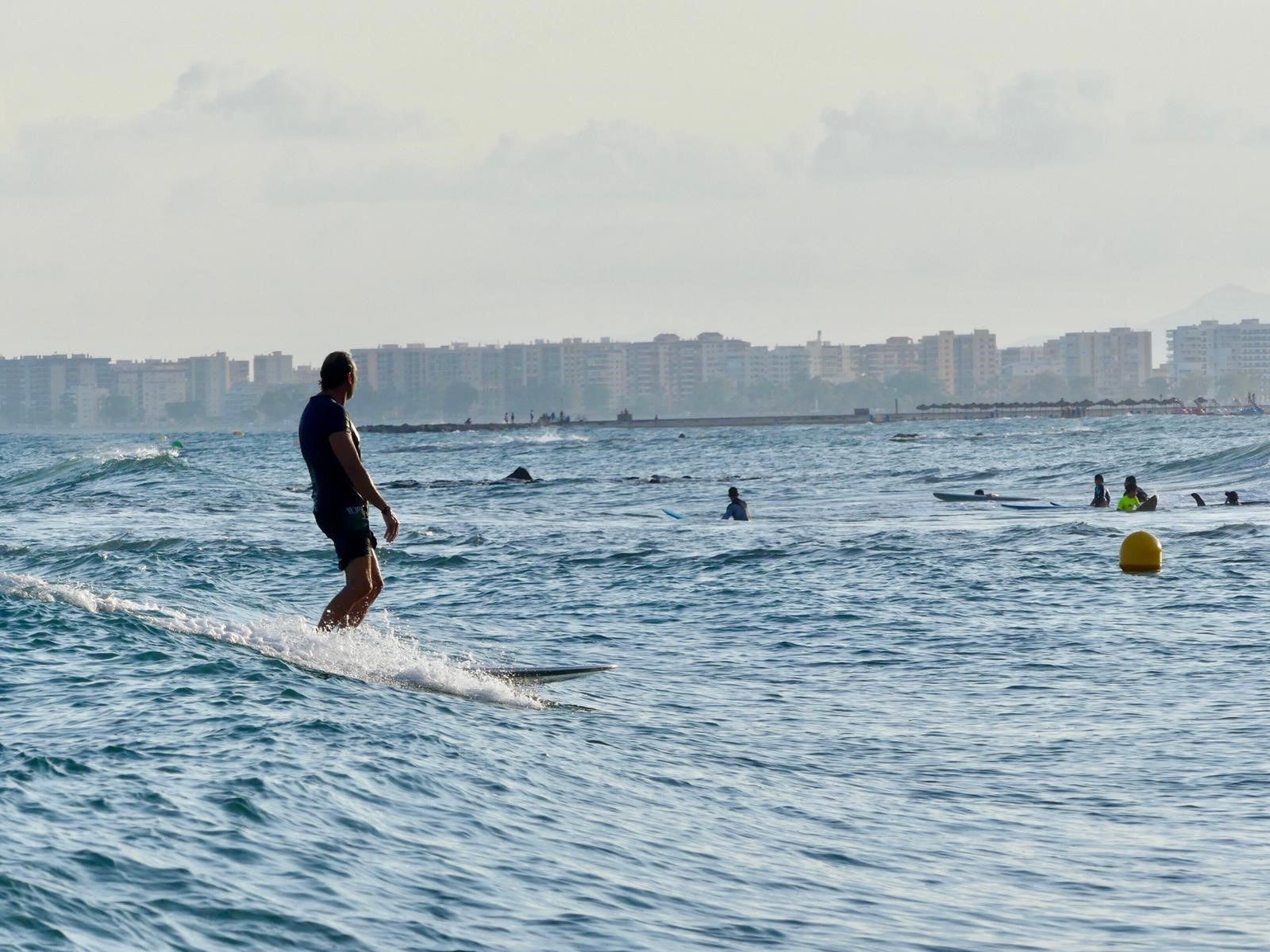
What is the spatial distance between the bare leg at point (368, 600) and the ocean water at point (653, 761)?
26cm

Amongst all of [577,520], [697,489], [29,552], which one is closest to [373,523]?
[577,520]

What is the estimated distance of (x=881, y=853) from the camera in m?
8.11

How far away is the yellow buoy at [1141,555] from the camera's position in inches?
851

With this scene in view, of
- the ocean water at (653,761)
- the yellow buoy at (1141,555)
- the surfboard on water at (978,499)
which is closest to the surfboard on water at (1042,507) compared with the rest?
the surfboard on water at (978,499)

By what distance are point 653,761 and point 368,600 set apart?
103 inches

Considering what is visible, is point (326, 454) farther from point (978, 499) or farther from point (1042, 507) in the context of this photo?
point (978, 499)

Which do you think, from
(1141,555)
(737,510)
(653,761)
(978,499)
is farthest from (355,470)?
(978,499)

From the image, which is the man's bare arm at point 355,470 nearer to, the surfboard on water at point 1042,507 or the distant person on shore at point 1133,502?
the distant person on shore at point 1133,502

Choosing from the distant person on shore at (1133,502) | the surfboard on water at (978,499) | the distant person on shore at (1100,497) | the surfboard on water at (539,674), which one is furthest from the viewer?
the surfboard on water at (978,499)

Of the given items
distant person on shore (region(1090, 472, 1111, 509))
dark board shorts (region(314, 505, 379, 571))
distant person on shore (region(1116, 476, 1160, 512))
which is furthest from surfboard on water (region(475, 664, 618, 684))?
distant person on shore (region(1090, 472, 1111, 509))

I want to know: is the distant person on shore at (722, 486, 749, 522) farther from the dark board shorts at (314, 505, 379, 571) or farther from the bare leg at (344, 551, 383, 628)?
the dark board shorts at (314, 505, 379, 571)

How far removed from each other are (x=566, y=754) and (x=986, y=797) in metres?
2.58

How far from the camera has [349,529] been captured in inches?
441

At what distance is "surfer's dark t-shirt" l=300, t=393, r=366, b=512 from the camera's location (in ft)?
36.1
